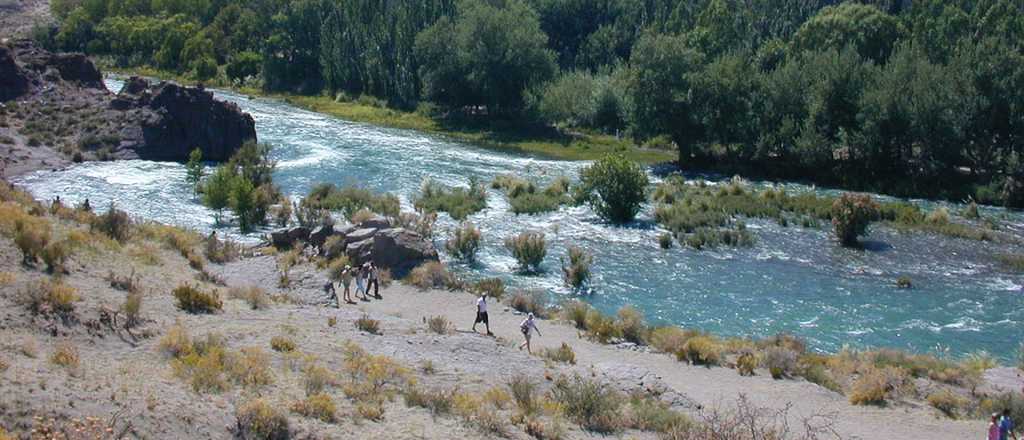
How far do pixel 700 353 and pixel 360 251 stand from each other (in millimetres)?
15259

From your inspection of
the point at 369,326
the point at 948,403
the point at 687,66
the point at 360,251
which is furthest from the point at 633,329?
the point at 687,66

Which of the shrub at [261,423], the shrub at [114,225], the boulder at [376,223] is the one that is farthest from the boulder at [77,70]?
the shrub at [261,423]

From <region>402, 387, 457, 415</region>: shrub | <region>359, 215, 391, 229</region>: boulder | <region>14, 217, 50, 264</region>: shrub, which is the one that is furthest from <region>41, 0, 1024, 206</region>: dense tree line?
<region>14, 217, 50, 264</region>: shrub

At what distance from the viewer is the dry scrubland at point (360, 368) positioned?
67.6 feet

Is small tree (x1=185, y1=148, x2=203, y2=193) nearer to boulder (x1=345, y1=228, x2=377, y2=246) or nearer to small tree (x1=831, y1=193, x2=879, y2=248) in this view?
boulder (x1=345, y1=228, x2=377, y2=246)

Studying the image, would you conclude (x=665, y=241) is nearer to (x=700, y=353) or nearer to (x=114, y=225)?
(x=700, y=353)

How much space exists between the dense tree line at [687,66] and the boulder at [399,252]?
1206 inches

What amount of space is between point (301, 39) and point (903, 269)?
7206cm

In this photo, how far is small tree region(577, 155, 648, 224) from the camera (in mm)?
51938

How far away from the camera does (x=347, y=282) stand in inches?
1467

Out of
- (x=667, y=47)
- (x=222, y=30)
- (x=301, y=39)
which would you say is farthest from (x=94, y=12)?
(x=667, y=47)

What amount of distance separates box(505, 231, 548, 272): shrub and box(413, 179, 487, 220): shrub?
776 centimetres

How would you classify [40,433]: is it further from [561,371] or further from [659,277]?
[659,277]

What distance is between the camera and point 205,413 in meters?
→ 20.5
